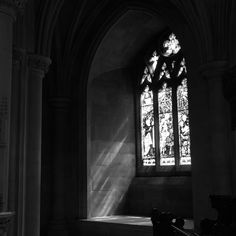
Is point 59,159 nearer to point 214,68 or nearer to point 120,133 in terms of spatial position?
point 120,133

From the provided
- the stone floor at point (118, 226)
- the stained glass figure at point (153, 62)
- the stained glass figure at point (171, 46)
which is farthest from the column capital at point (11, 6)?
the stained glass figure at point (153, 62)

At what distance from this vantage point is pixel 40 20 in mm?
9250

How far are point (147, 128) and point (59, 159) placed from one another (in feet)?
9.56

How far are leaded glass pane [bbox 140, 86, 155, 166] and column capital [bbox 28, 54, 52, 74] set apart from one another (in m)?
4.88

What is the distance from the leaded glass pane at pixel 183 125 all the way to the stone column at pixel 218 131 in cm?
266

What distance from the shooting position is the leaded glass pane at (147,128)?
43.0 ft

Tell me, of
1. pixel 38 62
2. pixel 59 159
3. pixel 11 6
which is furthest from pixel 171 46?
pixel 11 6

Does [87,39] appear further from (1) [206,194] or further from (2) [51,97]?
(1) [206,194]

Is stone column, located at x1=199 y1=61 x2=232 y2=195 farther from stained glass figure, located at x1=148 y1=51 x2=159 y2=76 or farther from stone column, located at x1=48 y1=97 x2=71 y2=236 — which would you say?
stone column, located at x1=48 y1=97 x2=71 y2=236

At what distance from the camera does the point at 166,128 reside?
1277 cm

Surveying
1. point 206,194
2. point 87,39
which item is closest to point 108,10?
point 87,39

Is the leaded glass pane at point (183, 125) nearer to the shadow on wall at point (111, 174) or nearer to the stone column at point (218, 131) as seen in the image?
the shadow on wall at point (111, 174)

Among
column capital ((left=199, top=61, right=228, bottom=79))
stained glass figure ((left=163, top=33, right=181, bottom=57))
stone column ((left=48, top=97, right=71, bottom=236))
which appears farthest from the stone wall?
column capital ((left=199, top=61, right=228, bottom=79))

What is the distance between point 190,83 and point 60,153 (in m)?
4.24
